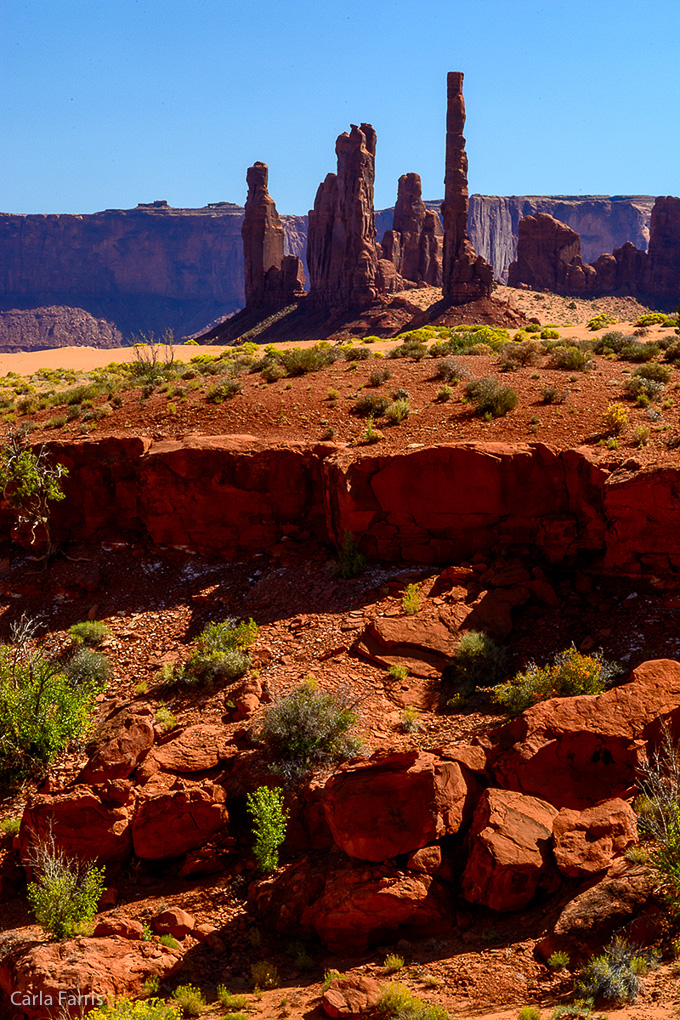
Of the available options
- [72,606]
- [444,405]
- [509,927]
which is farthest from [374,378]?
[509,927]

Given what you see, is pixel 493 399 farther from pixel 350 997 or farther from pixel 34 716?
pixel 350 997

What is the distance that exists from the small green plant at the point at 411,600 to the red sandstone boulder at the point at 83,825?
5.26 m

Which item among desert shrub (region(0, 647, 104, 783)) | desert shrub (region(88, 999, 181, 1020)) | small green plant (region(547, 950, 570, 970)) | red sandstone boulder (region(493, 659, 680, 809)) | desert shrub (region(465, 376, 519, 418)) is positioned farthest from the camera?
desert shrub (region(465, 376, 519, 418))

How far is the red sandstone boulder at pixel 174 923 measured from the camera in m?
8.30

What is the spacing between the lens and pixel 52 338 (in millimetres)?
133500

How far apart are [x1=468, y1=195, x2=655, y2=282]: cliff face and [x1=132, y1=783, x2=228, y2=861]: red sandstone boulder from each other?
162593 millimetres

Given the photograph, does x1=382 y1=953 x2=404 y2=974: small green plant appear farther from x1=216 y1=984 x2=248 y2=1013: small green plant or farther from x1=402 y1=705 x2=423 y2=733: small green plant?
x1=402 y1=705 x2=423 y2=733: small green plant

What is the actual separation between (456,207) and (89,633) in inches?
2345

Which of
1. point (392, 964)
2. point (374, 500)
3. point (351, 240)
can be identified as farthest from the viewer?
point (351, 240)

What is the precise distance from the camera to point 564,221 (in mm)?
162250

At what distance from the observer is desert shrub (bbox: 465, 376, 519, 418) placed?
15.6m

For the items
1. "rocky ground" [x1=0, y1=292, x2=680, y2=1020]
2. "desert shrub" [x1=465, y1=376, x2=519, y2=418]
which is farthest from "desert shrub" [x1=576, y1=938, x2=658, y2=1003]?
"desert shrub" [x1=465, y1=376, x2=519, y2=418]

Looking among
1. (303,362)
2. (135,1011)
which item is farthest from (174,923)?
(303,362)

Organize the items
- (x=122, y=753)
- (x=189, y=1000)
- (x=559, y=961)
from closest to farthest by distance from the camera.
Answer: (x=559, y=961), (x=189, y=1000), (x=122, y=753)
